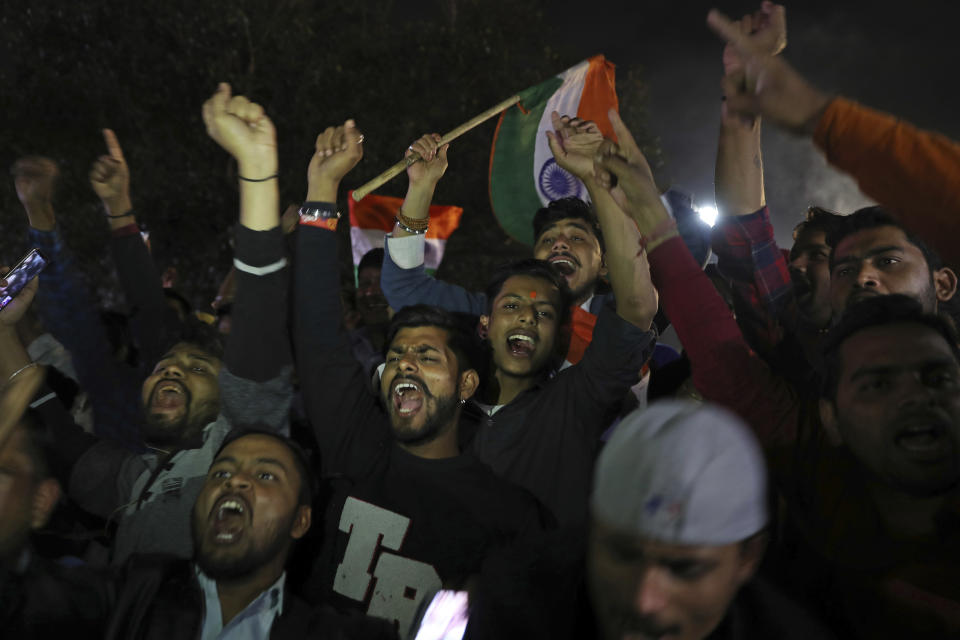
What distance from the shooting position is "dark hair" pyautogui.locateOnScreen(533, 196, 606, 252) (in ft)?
14.0

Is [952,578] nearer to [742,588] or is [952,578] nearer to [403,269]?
[742,588]

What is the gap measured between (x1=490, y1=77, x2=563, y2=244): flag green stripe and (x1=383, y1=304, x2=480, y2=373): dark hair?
97.6 inches

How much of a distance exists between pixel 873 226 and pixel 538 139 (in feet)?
10.4

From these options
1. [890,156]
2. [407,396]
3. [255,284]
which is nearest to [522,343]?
[407,396]

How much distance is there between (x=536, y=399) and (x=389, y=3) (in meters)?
12.6

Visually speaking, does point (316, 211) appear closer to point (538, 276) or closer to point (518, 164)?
point (538, 276)

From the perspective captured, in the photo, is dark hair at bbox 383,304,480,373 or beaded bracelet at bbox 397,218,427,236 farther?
beaded bracelet at bbox 397,218,427,236

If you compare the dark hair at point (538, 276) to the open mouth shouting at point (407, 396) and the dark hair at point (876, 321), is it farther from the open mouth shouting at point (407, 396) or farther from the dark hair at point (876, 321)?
the dark hair at point (876, 321)

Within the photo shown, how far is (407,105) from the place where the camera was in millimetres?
13102

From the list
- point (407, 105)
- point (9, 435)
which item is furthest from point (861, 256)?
point (407, 105)

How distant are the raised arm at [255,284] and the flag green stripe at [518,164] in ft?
9.71

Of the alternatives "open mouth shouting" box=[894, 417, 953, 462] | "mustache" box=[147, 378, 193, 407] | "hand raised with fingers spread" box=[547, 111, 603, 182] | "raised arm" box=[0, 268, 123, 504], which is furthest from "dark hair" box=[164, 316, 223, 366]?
"open mouth shouting" box=[894, 417, 953, 462]

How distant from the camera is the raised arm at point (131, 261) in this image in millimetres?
4160

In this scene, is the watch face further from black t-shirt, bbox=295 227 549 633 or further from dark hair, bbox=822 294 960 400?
dark hair, bbox=822 294 960 400
